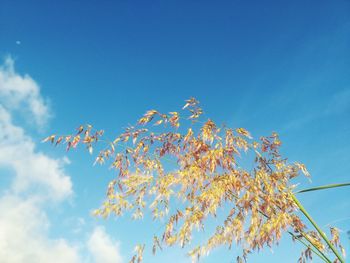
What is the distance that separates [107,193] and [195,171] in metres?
1.26

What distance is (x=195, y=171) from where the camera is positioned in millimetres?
4781

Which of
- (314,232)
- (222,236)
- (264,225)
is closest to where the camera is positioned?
(264,225)

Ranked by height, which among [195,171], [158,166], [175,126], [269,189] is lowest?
[269,189]

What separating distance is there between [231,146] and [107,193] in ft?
5.83

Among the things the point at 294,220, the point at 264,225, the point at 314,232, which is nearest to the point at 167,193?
the point at 264,225

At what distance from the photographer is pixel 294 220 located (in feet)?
16.1

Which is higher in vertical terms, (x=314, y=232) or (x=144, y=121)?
(x=144, y=121)

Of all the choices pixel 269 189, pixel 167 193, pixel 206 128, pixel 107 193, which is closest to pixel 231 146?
pixel 206 128

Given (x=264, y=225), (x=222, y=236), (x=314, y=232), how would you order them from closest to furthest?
(x=264, y=225)
(x=222, y=236)
(x=314, y=232)

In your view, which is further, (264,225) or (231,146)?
(231,146)

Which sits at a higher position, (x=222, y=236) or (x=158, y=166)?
(x=158, y=166)

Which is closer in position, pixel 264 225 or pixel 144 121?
pixel 264 225

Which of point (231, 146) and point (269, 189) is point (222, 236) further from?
point (231, 146)

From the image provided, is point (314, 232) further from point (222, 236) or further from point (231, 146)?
point (231, 146)
